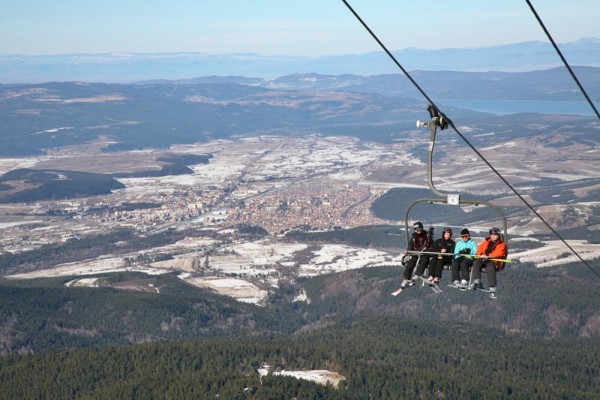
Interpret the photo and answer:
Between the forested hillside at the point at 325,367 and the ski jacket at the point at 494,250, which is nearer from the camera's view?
the ski jacket at the point at 494,250

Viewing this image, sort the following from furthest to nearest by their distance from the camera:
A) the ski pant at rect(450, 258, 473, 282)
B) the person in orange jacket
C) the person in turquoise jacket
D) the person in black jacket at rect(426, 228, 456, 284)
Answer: the person in black jacket at rect(426, 228, 456, 284) → the ski pant at rect(450, 258, 473, 282) → the person in turquoise jacket → the person in orange jacket

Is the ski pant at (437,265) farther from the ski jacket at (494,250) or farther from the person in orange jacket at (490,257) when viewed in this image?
the ski jacket at (494,250)

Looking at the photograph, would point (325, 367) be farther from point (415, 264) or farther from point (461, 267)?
point (461, 267)

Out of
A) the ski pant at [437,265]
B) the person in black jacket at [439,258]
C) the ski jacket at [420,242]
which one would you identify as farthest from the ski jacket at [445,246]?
the ski jacket at [420,242]

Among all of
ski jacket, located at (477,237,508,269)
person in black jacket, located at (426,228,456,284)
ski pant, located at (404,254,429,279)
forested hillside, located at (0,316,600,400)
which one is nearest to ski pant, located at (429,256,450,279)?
person in black jacket, located at (426,228,456,284)

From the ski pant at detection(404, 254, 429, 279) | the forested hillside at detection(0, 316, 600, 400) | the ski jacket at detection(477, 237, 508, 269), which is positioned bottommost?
the forested hillside at detection(0, 316, 600, 400)

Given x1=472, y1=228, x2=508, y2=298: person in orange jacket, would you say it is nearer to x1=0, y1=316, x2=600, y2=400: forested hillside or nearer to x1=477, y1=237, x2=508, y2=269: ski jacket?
x1=477, y1=237, x2=508, y2=269: ski jacket
